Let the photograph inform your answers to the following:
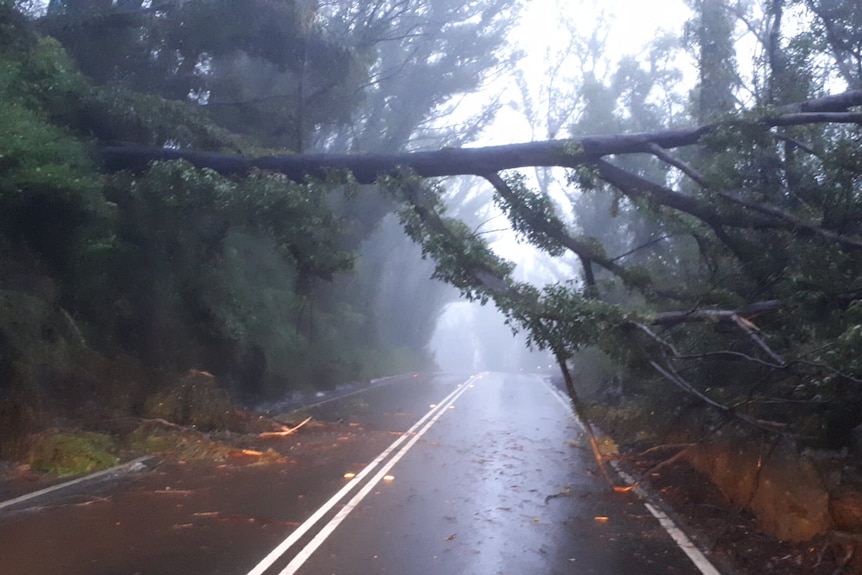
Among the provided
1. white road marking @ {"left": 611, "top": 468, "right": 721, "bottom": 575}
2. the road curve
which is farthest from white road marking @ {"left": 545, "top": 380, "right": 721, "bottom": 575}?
the road curve

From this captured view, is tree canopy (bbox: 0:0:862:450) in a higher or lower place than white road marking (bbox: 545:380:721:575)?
higher

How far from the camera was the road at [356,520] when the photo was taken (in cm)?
845

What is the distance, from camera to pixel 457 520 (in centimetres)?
1072

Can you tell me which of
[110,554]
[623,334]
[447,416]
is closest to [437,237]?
[623,334]

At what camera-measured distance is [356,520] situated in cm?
1048

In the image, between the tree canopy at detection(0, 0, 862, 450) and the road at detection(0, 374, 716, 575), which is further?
the tree canopy at detection(0, 0, 862, 450)

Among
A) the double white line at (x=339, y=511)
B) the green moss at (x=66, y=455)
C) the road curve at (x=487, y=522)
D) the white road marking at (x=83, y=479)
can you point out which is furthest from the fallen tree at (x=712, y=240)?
the green moss at (x=66, y=455)

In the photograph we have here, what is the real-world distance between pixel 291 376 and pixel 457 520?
2204 cm

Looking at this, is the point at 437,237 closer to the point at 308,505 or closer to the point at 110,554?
the point at 308,505

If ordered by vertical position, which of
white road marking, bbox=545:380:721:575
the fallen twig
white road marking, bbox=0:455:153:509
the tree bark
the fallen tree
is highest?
the tree bark

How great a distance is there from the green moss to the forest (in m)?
0.57

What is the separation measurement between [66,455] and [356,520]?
5.75m

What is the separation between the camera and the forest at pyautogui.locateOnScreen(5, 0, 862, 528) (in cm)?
1267

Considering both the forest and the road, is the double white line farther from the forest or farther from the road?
the forest
